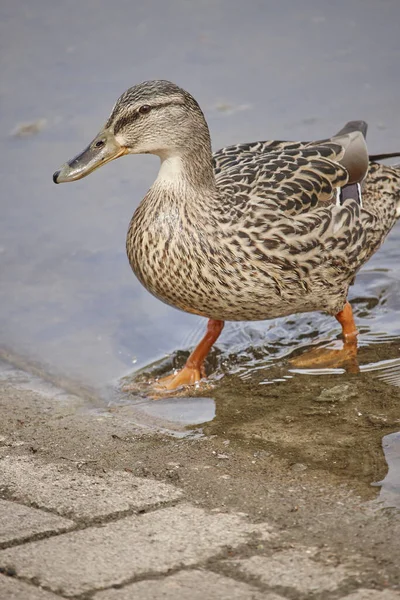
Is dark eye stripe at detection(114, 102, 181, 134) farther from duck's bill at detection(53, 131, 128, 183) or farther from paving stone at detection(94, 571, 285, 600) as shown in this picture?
paving stone at detection(94, 571, 285, 600)

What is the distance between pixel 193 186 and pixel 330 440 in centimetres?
160

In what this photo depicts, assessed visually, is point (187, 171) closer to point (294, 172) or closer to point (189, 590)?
point (294, 172)

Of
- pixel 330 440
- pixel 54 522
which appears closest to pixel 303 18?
pixel 330 440

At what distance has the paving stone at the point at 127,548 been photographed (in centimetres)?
325

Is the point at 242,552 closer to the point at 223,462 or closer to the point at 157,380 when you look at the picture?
the point at 223,462

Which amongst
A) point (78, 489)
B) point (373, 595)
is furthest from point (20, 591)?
point (373, 595)

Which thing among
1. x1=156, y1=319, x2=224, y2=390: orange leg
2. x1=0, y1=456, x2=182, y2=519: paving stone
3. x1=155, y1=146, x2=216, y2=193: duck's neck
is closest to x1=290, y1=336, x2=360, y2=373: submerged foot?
x1=156, y1=319, x2=224, y2=390: orange leg

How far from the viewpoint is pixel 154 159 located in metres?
8.41

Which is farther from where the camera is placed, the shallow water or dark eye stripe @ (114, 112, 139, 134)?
the shallow water

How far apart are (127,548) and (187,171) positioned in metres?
2.49

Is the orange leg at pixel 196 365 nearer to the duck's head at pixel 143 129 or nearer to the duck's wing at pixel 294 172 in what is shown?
the duck's wing at pixel 294 172

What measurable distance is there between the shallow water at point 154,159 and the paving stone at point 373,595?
1007mm

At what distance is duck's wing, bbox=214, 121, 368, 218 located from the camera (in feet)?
17.8

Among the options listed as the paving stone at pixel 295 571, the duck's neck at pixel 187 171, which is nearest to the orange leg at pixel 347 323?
the duck's neck at pixel 187 171
